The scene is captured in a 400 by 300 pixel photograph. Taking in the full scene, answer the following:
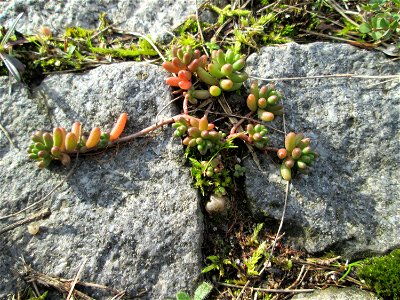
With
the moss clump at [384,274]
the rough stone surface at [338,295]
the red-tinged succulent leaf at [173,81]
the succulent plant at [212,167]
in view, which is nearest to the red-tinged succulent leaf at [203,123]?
the succulent plant at [212,167]

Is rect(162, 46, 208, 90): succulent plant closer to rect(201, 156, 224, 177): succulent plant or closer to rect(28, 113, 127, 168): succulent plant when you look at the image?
rect(28, 113, 127, 168): succulent plant

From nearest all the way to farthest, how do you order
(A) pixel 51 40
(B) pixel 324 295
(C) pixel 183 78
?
(B) pixel 324 295 → (C) pixel 183 78 → (A) pixel 51 40

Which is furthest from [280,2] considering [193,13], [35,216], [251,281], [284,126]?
[35,216]

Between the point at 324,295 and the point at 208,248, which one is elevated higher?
the point at 208,248

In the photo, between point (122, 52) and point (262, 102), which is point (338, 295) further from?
point (122, 52)

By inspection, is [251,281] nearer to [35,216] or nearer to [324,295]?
[324,295]

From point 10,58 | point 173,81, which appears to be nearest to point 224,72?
point 173,81

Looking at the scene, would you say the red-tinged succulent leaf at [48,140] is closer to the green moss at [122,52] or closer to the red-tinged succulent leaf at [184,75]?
the green moss at [122,52]
